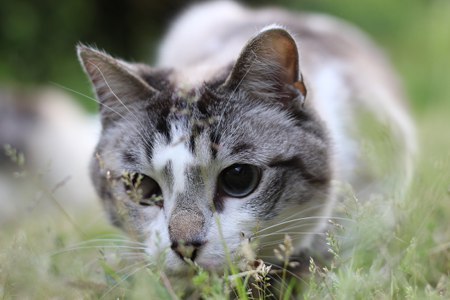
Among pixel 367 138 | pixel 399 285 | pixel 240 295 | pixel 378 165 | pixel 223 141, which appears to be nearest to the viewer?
pixel 240 295

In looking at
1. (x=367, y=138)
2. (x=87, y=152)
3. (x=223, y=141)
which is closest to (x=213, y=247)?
(x=223, y=141)

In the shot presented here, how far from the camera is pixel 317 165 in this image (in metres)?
2.09

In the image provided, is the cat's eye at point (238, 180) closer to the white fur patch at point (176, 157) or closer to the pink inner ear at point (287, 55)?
the white fur patch at point (176, 157)

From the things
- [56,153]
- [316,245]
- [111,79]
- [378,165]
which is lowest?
[56,153]

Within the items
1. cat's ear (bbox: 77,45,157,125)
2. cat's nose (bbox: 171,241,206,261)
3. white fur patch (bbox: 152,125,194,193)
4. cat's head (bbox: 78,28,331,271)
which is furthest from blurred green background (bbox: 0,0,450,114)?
cat's nose (bbox: 171,241,206,261)

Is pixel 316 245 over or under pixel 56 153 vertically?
over

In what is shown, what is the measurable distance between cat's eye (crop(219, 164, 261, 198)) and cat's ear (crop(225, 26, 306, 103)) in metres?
0.27

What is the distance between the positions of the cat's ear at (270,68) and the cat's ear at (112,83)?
0.30 metres

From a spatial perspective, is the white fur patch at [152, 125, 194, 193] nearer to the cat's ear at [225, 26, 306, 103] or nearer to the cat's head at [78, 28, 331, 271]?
the cat's head at [78, 28, 331, 271]

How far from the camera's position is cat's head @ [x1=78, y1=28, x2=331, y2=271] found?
183cm

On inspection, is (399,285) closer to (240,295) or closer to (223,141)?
(240,295)

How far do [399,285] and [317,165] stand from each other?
0.50 metres

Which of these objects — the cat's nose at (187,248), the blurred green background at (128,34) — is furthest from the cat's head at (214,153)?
the blurred green background at (128,34)

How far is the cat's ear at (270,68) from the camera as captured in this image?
1956mm
